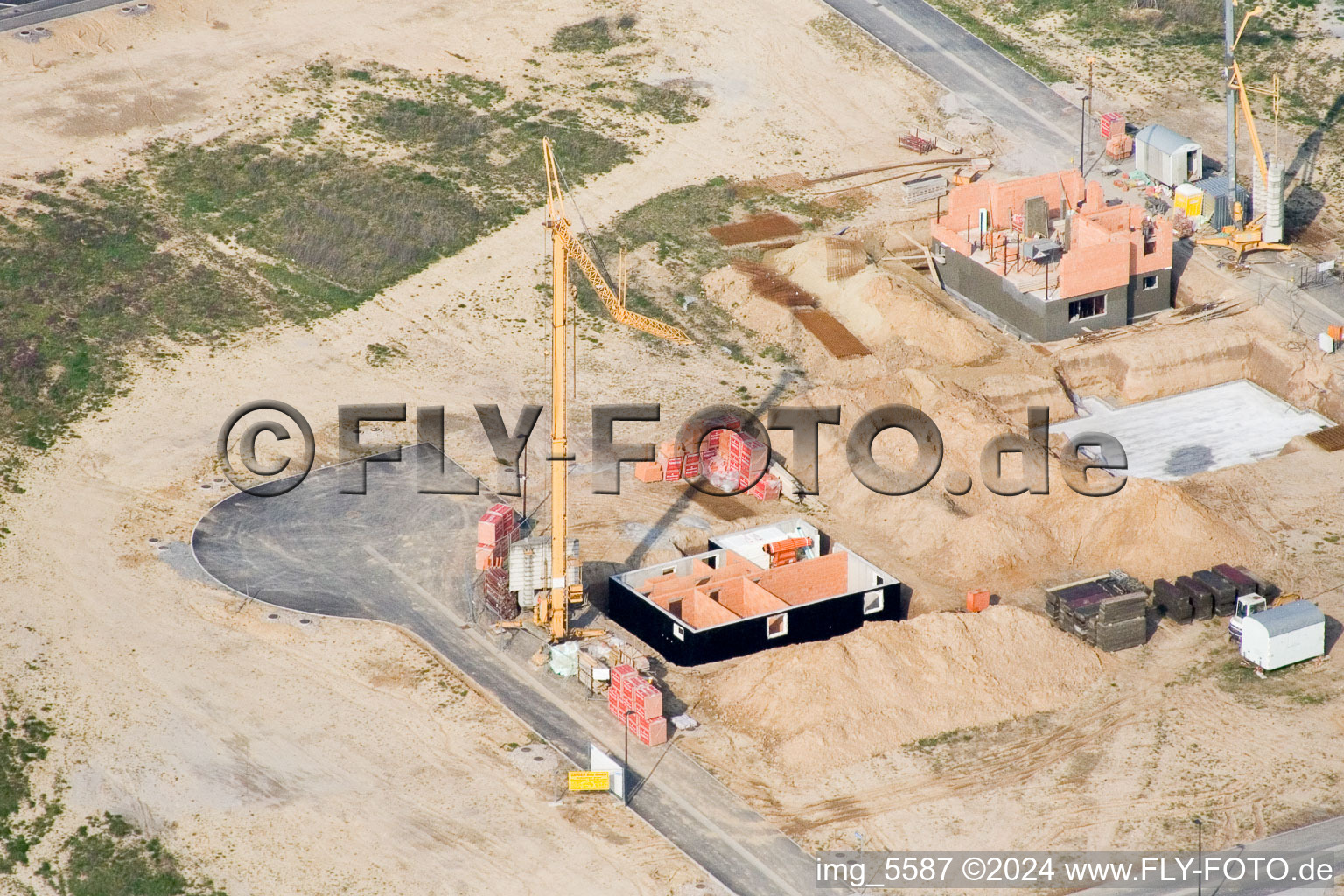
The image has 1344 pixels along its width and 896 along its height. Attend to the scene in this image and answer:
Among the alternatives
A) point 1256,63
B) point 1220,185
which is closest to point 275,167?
point 1220,185

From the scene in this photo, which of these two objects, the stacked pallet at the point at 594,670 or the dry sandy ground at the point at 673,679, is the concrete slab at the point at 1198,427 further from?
the stacked pallet at the point at 594,670

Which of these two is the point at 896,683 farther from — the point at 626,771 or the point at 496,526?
the point at 496,526

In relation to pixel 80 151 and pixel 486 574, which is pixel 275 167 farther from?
pixel 486 574

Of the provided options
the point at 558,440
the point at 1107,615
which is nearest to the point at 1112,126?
the point at 1107,615

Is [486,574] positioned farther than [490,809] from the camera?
Yes

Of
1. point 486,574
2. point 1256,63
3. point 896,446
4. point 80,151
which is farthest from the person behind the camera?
point 1256,63

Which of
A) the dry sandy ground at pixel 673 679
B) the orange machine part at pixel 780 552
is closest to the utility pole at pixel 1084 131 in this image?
the dry sandy ground at pixel 673 679

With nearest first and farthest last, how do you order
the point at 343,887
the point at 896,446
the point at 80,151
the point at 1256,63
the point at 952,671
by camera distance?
1. the point at 343,887
2. the point at 952,671
3. the point at 896,446
4. the point at 80,151
5. the point at 1256,63
